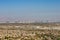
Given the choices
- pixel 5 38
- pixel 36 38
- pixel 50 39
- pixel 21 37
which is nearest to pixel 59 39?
pixel 50 39

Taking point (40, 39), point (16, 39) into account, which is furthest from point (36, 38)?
point (16, 39)

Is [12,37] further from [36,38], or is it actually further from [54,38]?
[54,38]

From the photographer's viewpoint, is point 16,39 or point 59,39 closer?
point 16,39

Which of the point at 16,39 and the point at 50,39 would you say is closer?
the point at 16,39

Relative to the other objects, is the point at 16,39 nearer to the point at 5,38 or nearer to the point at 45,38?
the point at 5,38

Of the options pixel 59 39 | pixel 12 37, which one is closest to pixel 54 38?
pixel 59 39

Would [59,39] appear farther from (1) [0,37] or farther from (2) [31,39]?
(1) [0,37]

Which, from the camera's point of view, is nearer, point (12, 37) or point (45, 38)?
point (12, 37)
